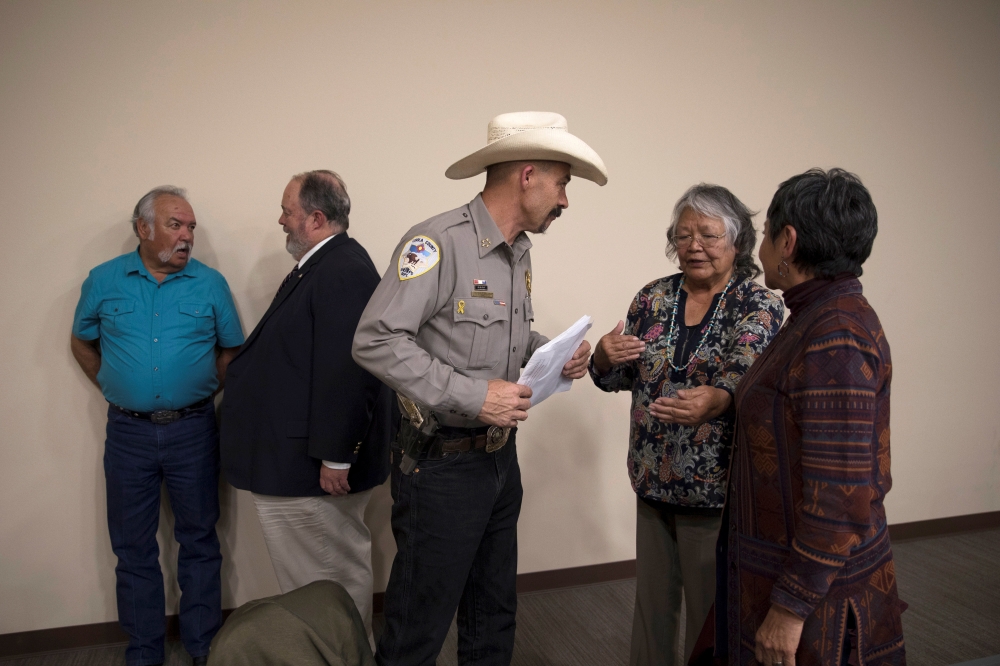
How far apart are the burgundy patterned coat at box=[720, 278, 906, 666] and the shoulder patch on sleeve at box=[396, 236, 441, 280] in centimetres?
73

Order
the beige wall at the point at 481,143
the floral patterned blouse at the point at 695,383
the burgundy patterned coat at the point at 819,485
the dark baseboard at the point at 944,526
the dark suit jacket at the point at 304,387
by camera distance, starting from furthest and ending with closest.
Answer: the dark baseboard at the point at 944,526
the beige wall at the point at 481,143
the dark suit jacket at the point at 304,387
the floral patterned blouse at the point at 695,383
the burgundy patterned coat at the point at 819,485

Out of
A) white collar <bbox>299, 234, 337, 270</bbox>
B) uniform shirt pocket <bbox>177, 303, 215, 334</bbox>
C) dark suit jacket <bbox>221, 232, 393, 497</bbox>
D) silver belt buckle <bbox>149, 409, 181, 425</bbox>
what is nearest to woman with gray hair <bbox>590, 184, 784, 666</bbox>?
dark suit jacket <bbox>221, 232, 393, 497</bbox>

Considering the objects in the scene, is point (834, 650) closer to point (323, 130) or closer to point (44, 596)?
point (323, 130)

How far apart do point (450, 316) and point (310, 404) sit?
0.76 metres

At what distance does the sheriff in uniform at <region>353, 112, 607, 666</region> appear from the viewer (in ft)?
4.95

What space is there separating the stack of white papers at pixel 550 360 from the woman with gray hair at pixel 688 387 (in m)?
0.22

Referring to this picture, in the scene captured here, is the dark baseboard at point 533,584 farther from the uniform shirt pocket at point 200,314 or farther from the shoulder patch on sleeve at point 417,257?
the shoulder patch on sleeve at point 417,257

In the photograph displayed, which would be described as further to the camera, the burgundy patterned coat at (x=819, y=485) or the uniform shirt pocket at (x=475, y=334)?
the uniform shirt pocket at (x=475, y=334)

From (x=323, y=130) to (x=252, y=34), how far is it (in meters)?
0.43

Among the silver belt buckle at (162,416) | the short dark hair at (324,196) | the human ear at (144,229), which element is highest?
the short dark hair at (324,196)

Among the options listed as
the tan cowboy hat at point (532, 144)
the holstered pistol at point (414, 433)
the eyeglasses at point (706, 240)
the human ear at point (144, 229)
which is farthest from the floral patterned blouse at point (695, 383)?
the human ear at point (144, 229)

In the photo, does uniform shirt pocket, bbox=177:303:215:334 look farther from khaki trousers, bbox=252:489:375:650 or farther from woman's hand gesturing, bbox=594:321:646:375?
woman's hand gesturing, bbox=594:321:646:375

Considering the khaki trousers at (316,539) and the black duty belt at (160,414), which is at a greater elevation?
the black duty belt at (160,414)

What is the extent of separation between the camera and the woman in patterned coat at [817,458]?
119 cm
